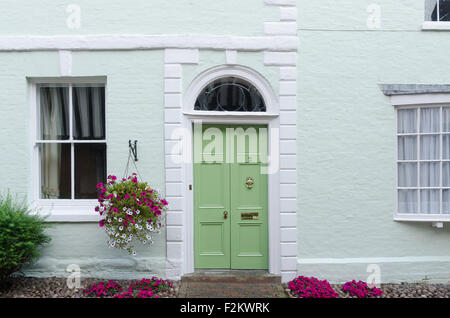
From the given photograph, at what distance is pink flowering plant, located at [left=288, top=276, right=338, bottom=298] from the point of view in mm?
5317

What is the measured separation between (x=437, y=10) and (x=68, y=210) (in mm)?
6406

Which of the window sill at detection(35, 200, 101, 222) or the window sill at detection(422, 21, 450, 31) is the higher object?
the window sill at detection(422, 21, 450, 31)

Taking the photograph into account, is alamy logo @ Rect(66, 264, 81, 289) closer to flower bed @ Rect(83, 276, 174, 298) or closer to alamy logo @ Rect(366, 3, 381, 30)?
flower bed @ Rect(83, 276, 174, 298)

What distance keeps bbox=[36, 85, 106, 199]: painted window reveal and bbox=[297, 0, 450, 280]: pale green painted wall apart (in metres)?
3.05

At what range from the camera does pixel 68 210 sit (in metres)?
6.00

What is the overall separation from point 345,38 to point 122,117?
350 centimetres

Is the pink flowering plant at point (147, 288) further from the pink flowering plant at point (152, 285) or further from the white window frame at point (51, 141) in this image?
the white window frame at point (51, 141)

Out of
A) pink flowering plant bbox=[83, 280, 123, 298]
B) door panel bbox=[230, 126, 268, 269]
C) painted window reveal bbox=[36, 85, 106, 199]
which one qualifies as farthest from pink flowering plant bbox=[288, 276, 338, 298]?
painted window reveal bbox=[36, 85, 106, 199]

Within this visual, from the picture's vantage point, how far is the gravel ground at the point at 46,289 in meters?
5.37

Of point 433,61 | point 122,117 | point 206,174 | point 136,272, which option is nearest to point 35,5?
point 122,117

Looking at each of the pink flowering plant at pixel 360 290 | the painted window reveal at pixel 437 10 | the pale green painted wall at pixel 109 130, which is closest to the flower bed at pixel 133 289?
the pale green painted wall at pixel 109 130

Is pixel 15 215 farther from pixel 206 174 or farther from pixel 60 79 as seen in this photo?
pixel 206 174

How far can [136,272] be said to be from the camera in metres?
5.83

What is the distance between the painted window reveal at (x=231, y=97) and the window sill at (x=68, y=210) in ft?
7.15
